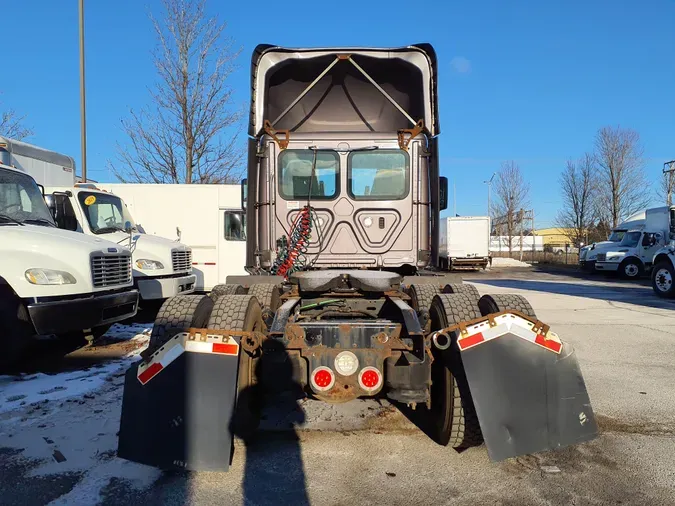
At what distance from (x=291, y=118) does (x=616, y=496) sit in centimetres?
567

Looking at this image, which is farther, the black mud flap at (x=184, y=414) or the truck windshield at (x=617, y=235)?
the truck windshield at (x=617, y=235)

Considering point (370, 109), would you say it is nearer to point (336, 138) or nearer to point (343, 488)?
point (336, 138)

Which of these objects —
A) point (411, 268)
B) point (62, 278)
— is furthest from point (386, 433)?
point (62, 278)

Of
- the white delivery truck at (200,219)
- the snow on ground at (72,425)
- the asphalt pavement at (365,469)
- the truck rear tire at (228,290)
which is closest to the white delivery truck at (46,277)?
the snow on ground at (72,425)

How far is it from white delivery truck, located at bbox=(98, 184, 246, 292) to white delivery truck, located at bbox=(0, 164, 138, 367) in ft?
17.0

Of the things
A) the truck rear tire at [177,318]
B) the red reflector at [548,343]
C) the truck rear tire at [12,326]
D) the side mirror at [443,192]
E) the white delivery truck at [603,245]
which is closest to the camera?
the red reflector at [548,343]

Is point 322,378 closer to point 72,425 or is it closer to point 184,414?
point 184,414

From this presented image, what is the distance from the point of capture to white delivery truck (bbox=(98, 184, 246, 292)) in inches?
496

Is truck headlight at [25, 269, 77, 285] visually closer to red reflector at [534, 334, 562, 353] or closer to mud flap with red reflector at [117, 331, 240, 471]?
mud flap with red reflector at [117, 331, 240, 471]

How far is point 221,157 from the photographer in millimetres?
17172

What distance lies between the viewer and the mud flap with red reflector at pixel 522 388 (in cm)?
312

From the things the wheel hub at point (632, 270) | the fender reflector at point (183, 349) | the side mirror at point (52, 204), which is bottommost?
the wheel hub at point (632, 270)

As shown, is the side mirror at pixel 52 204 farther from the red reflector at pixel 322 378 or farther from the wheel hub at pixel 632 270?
the wheel hub at pixel 632 270

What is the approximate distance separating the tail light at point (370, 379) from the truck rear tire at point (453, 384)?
1.56ft
